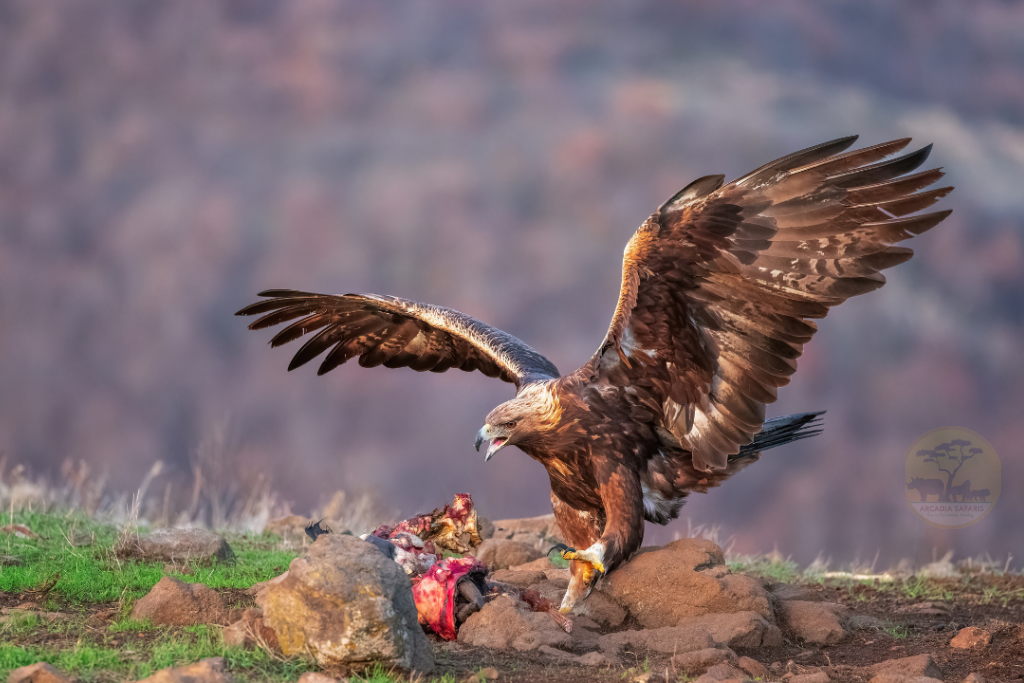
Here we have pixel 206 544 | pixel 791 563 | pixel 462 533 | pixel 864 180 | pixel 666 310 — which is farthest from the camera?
pixel 791 563

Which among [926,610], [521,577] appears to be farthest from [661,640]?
[926,610]

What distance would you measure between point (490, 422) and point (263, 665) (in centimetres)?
235

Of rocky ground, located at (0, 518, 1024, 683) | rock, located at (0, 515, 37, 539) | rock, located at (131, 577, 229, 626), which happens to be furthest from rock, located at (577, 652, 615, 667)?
rock, located at (0, 515, 37, 539)

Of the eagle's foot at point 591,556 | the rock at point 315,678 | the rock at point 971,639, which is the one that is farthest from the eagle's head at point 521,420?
the rock at point 971,639

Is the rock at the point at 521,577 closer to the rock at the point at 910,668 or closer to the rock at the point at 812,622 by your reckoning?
the rock at the point at 812,622

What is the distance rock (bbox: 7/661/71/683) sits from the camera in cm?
368

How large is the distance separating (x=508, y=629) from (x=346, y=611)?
50.9 inches

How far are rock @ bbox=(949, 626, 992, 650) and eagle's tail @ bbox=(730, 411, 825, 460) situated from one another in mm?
1661

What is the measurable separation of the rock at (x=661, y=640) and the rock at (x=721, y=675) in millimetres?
544

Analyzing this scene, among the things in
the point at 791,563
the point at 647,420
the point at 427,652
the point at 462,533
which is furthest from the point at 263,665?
the point at 791,563

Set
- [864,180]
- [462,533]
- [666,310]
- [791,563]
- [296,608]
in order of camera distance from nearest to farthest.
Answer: [296,608], [864,180], [666,310], [462,533], [791,563]

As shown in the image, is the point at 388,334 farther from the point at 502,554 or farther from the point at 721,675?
the point at 721,675

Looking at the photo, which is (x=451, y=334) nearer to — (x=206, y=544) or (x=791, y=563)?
(x=206, y=544)

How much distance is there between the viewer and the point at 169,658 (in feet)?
13.7
